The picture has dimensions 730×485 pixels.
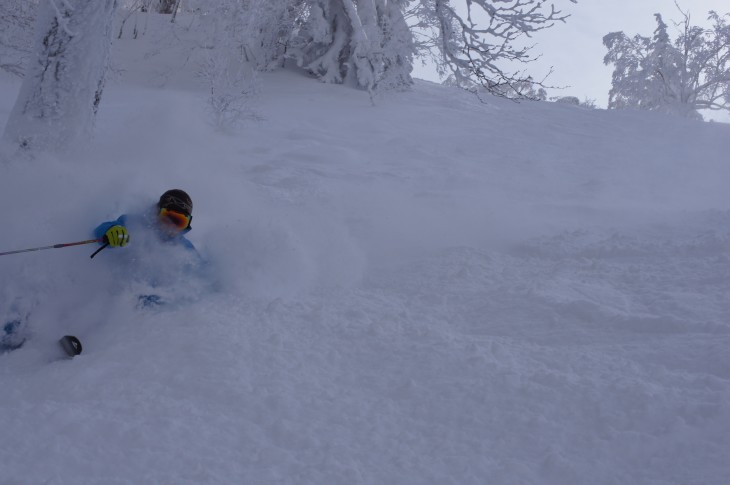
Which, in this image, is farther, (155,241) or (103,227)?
(155,241)

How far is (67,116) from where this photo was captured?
5.54 metres

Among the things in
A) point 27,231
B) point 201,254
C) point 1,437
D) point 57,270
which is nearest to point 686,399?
point 1,437

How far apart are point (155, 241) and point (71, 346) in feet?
3.66

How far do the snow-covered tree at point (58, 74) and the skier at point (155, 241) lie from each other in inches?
56.4

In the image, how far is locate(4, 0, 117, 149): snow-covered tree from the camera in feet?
17.8

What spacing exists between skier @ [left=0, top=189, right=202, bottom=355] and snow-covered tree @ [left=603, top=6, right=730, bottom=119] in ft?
91.6

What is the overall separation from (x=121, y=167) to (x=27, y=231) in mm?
1122

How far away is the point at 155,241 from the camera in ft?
15.0

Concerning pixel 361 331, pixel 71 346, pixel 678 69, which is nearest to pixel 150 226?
pixel 71 346

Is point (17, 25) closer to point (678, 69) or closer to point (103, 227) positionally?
point (103, 227)

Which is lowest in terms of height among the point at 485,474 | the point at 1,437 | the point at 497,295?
the point at 1,437

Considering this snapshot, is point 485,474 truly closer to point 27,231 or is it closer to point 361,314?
point 361,314

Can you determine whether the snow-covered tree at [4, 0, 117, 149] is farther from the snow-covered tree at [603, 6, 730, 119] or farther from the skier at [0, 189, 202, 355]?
the snow-covered tree at [603, 6, 730, 119]

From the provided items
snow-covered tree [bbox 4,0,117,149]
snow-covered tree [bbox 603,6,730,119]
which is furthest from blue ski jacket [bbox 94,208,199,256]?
snow-covered tree [bbox 603,6,730,119]
